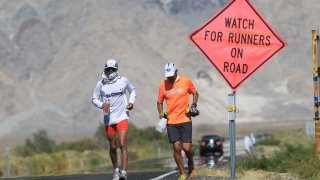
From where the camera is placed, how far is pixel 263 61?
1028 cm

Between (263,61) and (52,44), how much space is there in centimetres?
10978

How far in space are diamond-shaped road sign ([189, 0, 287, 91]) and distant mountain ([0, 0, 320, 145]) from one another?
88.3 m

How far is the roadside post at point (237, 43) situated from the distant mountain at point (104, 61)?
88.3 metres

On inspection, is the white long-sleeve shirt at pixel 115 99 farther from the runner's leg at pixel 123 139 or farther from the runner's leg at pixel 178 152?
the runner's leg at pixel 178 152

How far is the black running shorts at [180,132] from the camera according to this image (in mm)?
12719

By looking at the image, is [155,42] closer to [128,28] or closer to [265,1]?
[128,28]

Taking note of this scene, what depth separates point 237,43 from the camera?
402 inches

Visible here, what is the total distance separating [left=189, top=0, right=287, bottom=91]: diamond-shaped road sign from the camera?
33.3ft

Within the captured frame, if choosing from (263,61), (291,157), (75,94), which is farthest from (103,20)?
(263,61)

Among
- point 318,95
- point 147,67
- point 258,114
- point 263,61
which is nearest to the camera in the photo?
point 263,61

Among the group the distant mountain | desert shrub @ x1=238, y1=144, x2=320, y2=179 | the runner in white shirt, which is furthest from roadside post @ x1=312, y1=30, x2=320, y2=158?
the distant mountain

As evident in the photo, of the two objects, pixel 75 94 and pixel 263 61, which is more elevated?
pixel 75 94

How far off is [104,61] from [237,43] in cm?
9928

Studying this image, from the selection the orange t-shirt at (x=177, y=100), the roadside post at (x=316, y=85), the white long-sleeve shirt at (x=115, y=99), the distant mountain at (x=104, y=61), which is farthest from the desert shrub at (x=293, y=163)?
the distant mountain at (x=104, y=61)
